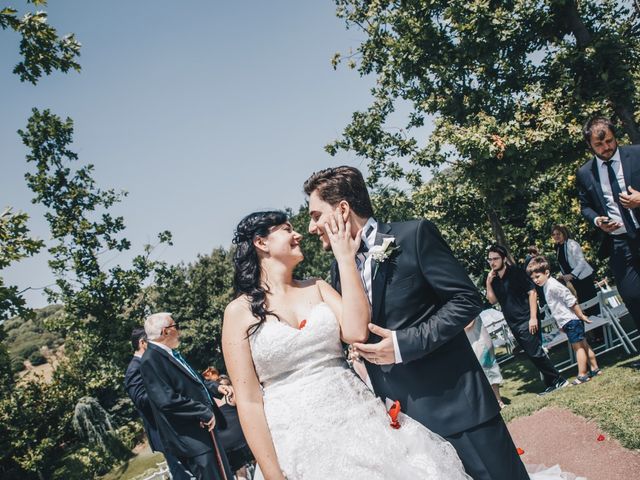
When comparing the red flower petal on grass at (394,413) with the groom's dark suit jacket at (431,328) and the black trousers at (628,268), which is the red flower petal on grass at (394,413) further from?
the black trousers at (628,268)

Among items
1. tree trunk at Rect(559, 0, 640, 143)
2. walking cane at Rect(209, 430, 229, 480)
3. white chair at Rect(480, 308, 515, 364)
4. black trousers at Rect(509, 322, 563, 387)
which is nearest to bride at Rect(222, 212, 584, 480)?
walking cane at Rect(209, 430, 229, 480)

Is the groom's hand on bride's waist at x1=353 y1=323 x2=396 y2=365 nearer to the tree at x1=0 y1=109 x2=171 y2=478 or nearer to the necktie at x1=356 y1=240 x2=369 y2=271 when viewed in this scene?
the necktie at x1=356 y1=240 x2=369 y2=271

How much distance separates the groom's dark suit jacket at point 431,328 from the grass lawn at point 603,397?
2888 mm

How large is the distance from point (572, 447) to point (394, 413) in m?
3.28

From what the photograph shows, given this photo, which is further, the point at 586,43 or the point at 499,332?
the point at 499,332

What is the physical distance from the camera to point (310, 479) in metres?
2.65

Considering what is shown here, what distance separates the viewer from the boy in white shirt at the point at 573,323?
7113mm

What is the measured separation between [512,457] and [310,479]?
1.16 meters

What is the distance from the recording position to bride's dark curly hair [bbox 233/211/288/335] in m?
3.26

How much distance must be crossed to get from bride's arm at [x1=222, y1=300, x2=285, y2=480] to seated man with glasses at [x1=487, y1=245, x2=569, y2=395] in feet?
18.8

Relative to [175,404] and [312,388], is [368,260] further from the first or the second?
[175,404]

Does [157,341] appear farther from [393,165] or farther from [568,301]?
[393,165]

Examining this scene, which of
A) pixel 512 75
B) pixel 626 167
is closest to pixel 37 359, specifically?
pixel 512 75

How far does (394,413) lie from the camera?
2607mm
